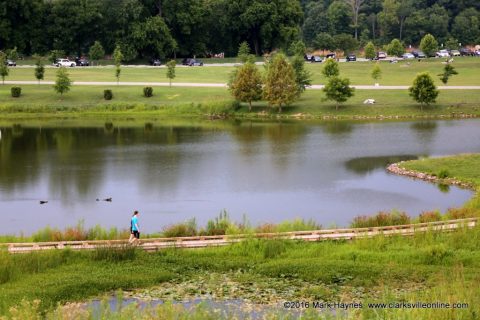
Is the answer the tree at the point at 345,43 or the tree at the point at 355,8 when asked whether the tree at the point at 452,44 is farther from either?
the tree at the point at 355,8

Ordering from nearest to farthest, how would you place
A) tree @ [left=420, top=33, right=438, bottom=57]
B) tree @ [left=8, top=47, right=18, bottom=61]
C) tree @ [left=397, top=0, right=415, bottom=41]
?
tree @ [left=8, top=47, right=18, bottom=61] < tree @ [left=420, top=33, right=438, bottom=57] < tree @ [left=397, top=0, right=415, bottom=41]

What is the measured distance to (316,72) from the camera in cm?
8738

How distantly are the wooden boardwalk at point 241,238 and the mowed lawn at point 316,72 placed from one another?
52.1 metres

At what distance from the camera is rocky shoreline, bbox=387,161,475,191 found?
3900 centimetres

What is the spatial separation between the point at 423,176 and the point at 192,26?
222 ft

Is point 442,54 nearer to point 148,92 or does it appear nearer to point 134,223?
point 148,92

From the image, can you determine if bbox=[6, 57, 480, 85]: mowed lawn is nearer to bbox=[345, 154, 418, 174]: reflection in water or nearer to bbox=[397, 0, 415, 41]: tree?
bbox=[397, 0, 415, 41]: tree

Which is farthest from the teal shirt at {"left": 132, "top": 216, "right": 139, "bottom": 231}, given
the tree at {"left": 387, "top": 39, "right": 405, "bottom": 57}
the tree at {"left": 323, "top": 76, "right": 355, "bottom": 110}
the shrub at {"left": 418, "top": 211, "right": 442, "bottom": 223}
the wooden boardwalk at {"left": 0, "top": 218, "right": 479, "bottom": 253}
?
the tree at {"left": 387, "top": 39, "right": 405, "bottom": 57}

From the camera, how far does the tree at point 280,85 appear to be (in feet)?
221

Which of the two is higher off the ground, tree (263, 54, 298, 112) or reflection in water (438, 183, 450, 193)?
tree (263, 54, 298, 112)

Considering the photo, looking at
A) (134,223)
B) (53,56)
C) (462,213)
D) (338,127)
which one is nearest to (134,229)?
(134,223)

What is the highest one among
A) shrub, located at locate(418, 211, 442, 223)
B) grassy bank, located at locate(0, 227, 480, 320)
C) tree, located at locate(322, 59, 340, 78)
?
tree, located at locate(322, 59, 340, 78)

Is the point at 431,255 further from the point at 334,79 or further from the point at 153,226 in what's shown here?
the point at 334,79

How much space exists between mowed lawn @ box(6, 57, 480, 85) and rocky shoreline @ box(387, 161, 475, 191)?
120ft
